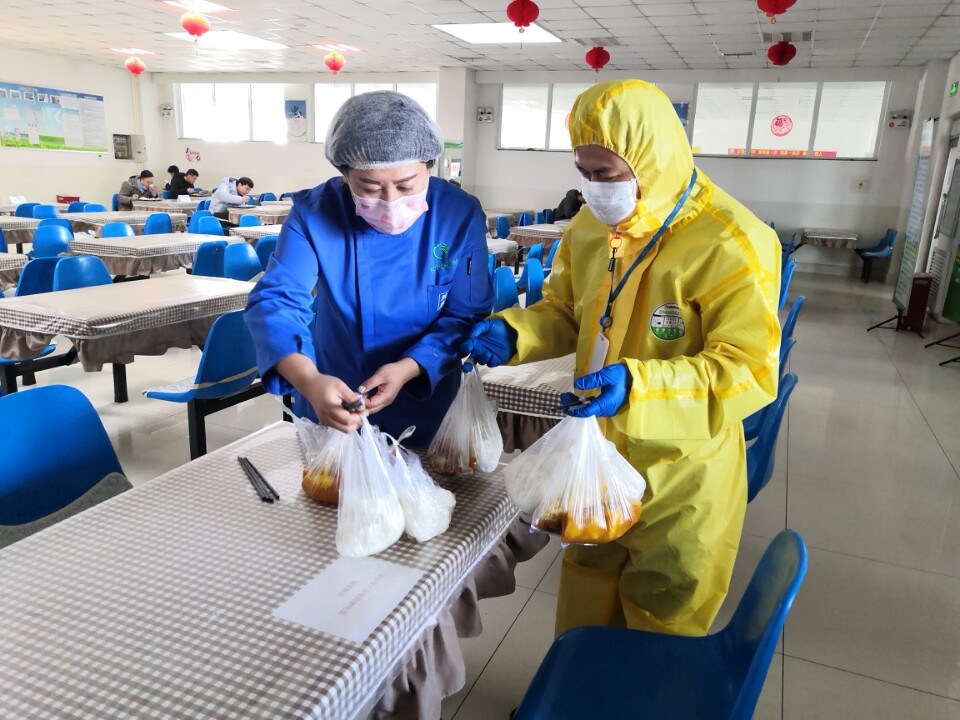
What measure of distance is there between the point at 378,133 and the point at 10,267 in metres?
4.22

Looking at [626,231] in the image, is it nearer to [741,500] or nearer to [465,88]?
[741,500]

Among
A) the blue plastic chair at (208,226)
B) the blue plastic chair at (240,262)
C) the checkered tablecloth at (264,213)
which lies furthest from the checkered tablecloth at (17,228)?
the blue plastic chair at (240,262)

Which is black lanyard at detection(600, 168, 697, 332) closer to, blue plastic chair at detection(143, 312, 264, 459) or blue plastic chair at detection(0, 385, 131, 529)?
blue plastic chair at detection(0, 385, 131, 529)

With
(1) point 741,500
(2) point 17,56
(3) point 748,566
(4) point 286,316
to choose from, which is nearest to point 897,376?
(3) point 748,566

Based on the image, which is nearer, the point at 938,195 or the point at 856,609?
the point at 856,609

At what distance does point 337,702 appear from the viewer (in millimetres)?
819

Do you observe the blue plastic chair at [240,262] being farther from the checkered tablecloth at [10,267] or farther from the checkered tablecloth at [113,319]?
the checkered tablecloth at [10,267]

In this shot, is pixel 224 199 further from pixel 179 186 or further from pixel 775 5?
pixel 775 5

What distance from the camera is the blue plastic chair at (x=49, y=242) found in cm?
541

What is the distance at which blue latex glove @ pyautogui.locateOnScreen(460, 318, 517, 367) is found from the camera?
1.38 metres

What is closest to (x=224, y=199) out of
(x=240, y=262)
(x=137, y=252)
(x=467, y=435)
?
(x=137, y=252)

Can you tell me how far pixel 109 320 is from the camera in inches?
111

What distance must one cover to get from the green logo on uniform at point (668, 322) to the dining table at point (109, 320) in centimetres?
246

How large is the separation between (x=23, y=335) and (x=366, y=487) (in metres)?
2.64
